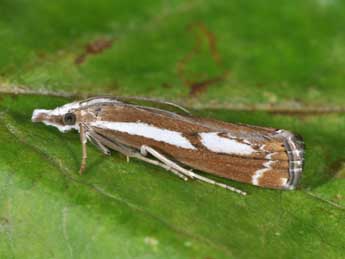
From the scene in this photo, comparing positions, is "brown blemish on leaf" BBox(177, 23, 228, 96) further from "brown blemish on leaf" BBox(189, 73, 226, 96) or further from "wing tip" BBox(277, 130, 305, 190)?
"wing tip" BBox(277, 130, 305, 190)

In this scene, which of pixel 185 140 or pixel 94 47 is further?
pixel 94 47

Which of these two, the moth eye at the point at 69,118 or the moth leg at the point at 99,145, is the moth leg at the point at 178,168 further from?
the moth eye at the point at 69,118

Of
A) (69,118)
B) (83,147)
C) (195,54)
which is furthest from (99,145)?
(195,54)

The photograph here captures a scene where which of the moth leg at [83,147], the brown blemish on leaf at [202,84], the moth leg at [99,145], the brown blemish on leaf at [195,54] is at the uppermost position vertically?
the brown blemish on leaf at [195,54]

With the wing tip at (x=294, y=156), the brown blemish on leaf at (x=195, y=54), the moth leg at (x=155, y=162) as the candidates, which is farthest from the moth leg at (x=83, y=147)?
the wing tip at (x=294, y=156)

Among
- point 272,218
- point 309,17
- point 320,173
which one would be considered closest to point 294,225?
point 272,218

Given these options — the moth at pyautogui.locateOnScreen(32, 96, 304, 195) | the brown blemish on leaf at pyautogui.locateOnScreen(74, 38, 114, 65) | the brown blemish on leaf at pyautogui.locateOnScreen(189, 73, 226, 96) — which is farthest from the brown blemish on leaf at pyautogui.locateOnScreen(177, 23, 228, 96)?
the moth at pyautogui.locateOnScreen(32, 96, 304, 195)

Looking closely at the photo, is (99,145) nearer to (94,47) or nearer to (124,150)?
(124,150)
